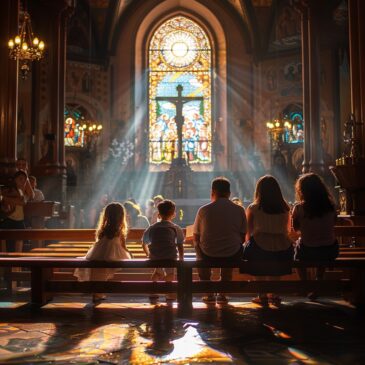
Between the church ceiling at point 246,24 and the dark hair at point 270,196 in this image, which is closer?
the dark hair at point 270,196

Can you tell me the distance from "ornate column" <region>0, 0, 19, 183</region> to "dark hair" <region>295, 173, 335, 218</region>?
21.5 feet

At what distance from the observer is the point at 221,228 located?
194 inches

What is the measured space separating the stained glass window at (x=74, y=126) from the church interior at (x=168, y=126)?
6 centimetres

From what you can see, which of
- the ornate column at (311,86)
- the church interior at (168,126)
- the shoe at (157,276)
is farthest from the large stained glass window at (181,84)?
the shoe at (157,276)

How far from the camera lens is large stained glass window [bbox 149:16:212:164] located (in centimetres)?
2414

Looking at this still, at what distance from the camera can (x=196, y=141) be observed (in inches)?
949

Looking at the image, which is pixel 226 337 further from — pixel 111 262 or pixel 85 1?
pixel 85 1

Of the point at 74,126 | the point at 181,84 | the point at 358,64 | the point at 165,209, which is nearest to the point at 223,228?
the point at 165,209

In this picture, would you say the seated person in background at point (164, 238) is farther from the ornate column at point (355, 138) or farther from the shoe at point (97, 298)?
the ornate column at point (355, 138)

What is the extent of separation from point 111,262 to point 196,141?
19.3 metres

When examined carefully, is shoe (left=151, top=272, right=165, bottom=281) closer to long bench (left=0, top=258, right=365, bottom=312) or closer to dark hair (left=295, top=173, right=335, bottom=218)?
long bench (left=0, top=258, right=365, bottom=312)

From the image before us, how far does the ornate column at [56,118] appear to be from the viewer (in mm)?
15023

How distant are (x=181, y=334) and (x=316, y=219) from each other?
172 centimetres

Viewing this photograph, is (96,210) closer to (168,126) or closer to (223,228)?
(168,126)
